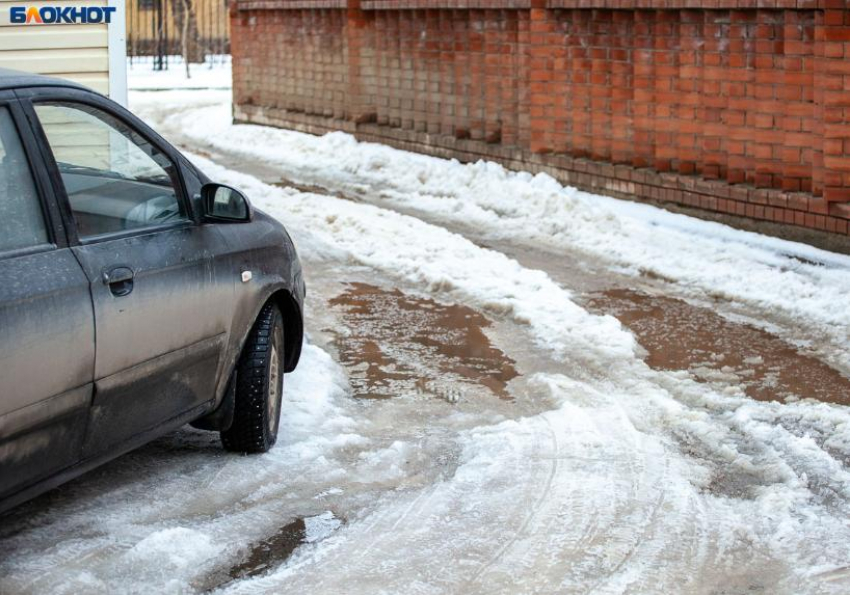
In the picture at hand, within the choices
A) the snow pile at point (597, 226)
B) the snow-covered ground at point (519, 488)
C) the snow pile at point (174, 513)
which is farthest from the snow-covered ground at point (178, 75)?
the snow pile at point (174, 513)

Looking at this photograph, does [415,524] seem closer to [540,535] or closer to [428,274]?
[540,535]

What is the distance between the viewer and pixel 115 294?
507cm

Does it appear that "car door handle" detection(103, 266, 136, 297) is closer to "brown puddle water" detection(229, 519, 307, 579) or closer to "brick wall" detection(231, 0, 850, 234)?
"brown puddle water" detection(229, 519, 307, 579)

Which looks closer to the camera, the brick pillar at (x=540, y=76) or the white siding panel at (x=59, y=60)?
the white siding panel at (x=59, y=60)

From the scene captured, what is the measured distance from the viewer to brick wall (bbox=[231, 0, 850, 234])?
10.7 meters

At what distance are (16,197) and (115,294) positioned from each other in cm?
48

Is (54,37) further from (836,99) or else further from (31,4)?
(836,99)

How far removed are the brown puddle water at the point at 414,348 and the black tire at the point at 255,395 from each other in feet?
3.95

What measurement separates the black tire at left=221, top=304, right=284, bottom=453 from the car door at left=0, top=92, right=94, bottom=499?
1.16m

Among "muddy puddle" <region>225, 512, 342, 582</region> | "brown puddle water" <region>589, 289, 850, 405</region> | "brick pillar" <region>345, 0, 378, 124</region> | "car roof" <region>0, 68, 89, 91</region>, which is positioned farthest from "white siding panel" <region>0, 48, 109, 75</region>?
"brick pillar" <region>345, 0, 378, 124</region>

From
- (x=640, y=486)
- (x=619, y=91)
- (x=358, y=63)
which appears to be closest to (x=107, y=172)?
(x=640, y=486)

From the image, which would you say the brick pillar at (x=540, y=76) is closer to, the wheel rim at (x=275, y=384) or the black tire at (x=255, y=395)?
the wheel rim at (x=275, y=384)

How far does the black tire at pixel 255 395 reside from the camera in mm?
6082

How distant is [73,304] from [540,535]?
1838 mm
